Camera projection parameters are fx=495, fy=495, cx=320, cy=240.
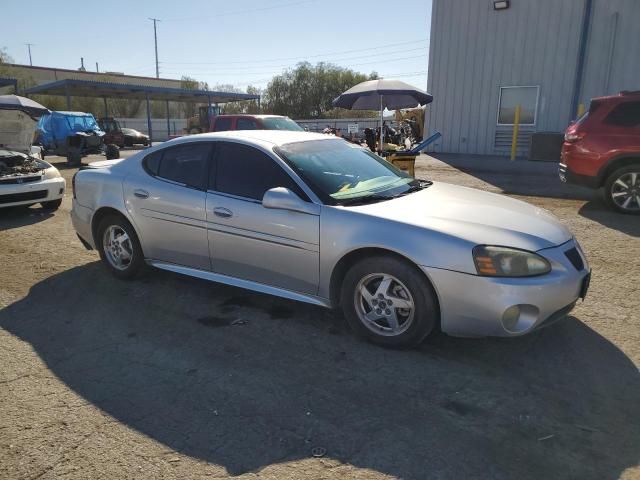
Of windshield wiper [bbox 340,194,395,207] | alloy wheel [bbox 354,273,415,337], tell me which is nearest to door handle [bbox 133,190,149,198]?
windshield wiper [bbox 340,194,395,207]

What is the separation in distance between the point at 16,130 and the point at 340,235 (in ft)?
31.4

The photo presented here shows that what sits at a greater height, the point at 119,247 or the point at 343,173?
the point at 343,173

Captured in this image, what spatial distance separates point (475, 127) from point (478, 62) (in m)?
2.39

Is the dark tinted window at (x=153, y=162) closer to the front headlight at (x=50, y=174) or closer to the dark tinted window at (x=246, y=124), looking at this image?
the front headlight at (x=50, y=174)

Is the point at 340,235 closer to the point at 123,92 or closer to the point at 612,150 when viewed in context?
the point at 612,150

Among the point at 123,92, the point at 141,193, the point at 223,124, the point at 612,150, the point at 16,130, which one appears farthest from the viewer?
the point at 123,92

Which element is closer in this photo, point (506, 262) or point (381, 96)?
point (506, 262)

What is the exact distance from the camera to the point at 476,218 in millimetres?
3453

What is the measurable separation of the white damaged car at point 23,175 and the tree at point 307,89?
57257 millimetres

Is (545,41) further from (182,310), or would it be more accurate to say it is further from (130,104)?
(130,104)

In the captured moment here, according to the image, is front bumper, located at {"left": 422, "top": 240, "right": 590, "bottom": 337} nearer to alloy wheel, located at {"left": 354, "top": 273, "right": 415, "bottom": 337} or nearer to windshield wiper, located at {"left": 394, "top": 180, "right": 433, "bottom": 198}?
alloy wheel, located at {"left": 354, "top": 273, "right": 415, "bottom": 337}

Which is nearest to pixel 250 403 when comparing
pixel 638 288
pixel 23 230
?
pixel 638 288

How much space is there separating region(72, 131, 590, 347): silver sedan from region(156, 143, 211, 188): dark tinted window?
0.04ft

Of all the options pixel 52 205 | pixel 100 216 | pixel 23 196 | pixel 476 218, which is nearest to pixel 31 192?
pixel 23 196
